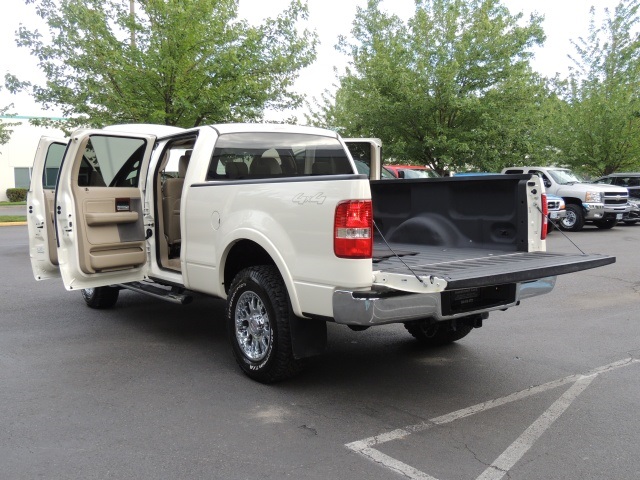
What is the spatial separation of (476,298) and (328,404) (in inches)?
52.4

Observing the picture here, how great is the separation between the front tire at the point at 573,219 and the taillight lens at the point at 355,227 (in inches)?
632

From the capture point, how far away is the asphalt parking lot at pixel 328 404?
3488 mm

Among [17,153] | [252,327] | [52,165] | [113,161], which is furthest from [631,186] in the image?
[17,153]

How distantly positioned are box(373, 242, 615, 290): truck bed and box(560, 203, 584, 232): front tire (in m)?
14.5

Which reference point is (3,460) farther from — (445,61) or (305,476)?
(445,61)

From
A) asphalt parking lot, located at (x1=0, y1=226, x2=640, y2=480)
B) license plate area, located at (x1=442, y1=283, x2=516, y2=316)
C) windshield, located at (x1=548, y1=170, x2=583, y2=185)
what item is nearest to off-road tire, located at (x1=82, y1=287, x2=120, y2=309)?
asphalt parking lot, located at (x1=0, y1=226, x2=640, y2=480)

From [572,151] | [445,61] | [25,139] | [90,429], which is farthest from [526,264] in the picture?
[25,139]

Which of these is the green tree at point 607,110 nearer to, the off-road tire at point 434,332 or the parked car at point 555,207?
the parked car at point 555,207

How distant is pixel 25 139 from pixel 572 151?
2869 centimetres

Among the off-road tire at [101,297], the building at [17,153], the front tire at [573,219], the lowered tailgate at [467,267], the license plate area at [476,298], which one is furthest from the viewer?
the building at [17,153]

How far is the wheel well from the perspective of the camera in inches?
193

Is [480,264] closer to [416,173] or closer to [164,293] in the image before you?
[164,293]

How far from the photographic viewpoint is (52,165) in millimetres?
7012

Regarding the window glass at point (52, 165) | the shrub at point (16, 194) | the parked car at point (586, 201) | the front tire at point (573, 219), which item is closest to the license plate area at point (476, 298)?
the window glass at point (52, 165)
